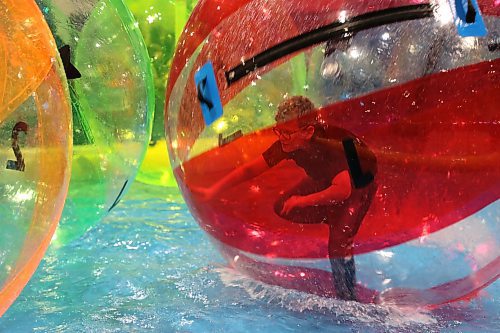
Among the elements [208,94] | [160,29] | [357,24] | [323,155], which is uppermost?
[160,29]

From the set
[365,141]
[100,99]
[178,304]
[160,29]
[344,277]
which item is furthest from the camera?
[160,29]

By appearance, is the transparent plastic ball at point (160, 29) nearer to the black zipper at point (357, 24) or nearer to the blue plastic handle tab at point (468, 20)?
the black zipper at point (357, 24)

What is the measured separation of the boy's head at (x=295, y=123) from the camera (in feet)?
3.37

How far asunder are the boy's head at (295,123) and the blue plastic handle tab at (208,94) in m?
0.14

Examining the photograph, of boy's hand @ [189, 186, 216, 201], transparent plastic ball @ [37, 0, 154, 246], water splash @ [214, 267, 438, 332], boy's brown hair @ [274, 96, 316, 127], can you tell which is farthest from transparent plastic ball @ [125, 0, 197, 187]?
boy's brown hair @ [274, 96, 316, 127]

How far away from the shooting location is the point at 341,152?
1012 millimetres

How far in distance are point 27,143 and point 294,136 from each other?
441 millimetres

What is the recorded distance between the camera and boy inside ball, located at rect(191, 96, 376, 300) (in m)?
1.01

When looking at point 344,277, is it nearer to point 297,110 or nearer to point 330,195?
point 330,195

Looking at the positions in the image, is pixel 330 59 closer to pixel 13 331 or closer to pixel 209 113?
pixel 209 113

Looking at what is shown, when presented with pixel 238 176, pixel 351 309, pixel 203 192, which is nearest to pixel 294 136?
pixel 238 176

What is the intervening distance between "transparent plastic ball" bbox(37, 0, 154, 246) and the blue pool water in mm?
149

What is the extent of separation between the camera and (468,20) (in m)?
1.01

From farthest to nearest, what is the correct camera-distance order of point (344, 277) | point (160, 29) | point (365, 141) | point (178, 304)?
point (160, 29) < point (178, 304) < point (344, 277) < point (365, 141)
